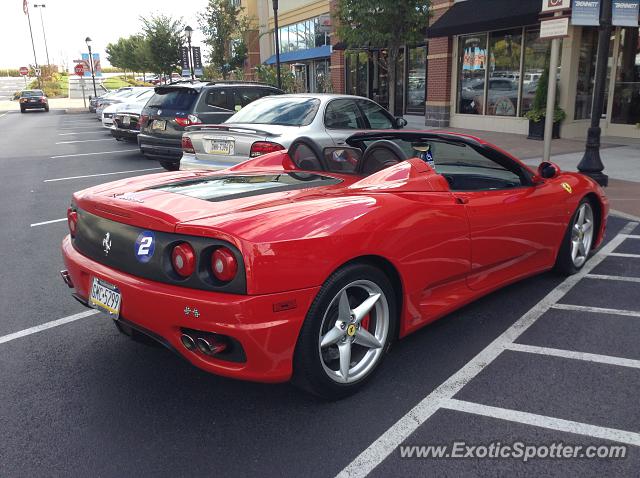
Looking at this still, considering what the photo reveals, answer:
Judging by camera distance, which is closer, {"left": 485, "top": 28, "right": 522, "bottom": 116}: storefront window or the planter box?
the planter box

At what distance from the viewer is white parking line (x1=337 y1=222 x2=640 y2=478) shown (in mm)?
2568

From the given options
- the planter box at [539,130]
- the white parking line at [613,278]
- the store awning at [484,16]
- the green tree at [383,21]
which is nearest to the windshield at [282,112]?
the white parking line at [613,278]

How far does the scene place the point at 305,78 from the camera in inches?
1351

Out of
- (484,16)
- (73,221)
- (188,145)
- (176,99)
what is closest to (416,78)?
(484,16)

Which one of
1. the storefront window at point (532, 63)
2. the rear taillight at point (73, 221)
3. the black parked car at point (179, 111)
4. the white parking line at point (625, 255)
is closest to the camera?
the rear taillight at point (73, 221)

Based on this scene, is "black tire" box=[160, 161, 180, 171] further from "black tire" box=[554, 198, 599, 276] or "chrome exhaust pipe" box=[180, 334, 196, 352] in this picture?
"chrome exhaust pipe" box=[180, 334, 196, 352]

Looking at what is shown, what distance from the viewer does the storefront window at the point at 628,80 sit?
14930 mm

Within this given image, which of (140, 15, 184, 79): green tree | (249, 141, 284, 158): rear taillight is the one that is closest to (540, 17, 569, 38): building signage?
(249, 141, 284, 158): rear taillight

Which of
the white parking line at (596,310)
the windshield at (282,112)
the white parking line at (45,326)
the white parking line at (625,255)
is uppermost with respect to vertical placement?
the windshield at (282,112)

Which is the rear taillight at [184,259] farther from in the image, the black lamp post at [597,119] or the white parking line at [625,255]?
the black lamp post at [597,119]

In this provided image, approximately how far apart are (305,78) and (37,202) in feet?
89.1

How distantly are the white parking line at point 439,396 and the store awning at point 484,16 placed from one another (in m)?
11.6

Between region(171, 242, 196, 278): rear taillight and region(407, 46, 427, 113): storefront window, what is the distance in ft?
65.1

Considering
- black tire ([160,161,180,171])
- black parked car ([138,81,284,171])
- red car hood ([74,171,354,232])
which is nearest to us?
red car hood ([74,171,354,232])
